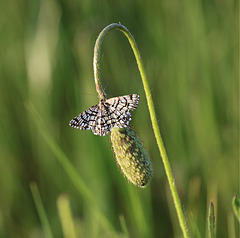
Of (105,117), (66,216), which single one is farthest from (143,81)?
(66,216)

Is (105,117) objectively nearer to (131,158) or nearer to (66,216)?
(131,158)

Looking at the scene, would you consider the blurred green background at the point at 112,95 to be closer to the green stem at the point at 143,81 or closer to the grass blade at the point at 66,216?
the grass blade at the point at 66,216

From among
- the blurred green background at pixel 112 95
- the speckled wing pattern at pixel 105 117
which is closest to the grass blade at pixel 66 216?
the blurred green background at pixel 112 95

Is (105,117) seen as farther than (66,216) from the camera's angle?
No

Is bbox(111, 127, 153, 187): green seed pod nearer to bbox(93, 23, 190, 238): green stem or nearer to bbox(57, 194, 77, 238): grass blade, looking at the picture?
bbox(93, 23, 190, 238): green stem

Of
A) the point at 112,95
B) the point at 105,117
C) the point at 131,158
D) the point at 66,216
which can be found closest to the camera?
the point at 105,117

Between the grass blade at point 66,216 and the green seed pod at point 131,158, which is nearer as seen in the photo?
the green seed pod at point 131,158

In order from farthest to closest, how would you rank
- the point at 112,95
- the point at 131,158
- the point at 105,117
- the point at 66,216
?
the point at 112,95, the point at 66,216, the point at 131,158, the point at 105,117
